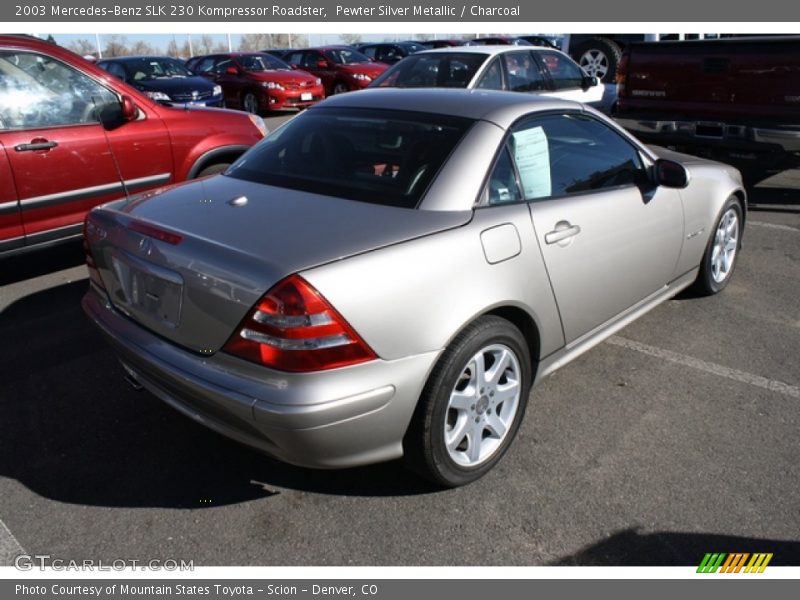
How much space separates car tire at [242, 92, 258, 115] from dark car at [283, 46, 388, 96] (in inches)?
101

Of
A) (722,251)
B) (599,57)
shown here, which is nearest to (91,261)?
(722,251)

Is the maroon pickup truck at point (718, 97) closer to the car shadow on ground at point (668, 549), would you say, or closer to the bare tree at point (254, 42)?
the car shadow on ground at point (668, 549)

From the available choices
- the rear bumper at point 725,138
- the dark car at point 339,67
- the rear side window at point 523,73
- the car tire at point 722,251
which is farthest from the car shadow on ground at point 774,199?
the dark car at point 339,67

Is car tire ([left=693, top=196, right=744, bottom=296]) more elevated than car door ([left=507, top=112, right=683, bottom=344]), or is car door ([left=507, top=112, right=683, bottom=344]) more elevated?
car door ([left=507, top=112, right=683, bottom=344])

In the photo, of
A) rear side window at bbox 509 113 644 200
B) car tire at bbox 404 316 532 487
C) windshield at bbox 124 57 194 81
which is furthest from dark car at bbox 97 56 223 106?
car tire at bbox 404 316 532 487

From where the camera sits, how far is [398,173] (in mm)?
2986

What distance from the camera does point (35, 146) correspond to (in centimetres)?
467

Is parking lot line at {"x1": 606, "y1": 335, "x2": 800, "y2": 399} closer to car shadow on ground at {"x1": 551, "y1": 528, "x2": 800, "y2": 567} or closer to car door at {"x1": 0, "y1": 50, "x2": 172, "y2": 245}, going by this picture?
car shadow on ground at {"x1": 551, "y1": 528, "x2": 800, "y2": 567}

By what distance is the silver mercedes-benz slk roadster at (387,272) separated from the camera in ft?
7.67

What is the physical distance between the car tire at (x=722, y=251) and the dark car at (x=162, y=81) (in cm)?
1095

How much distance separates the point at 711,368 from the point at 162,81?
12400mm

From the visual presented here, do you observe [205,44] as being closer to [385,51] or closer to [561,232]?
[385,51]

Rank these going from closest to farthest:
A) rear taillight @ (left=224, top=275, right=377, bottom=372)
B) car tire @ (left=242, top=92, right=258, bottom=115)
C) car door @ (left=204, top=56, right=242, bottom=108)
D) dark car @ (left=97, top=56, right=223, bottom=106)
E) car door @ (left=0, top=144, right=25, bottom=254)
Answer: rear taillight @ (left=224, top=275, right=377, bottom=372), car door @ (left=0, top=144, right=25, bottom=254), dark car @ (left=97, top=56, right=223, bottom=106), car tire @ (left=242, top=92, right=258, bottom=115), car door @ (left=204, top=56, right=242, bottom=108)

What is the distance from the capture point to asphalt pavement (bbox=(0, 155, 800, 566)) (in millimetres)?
2551
